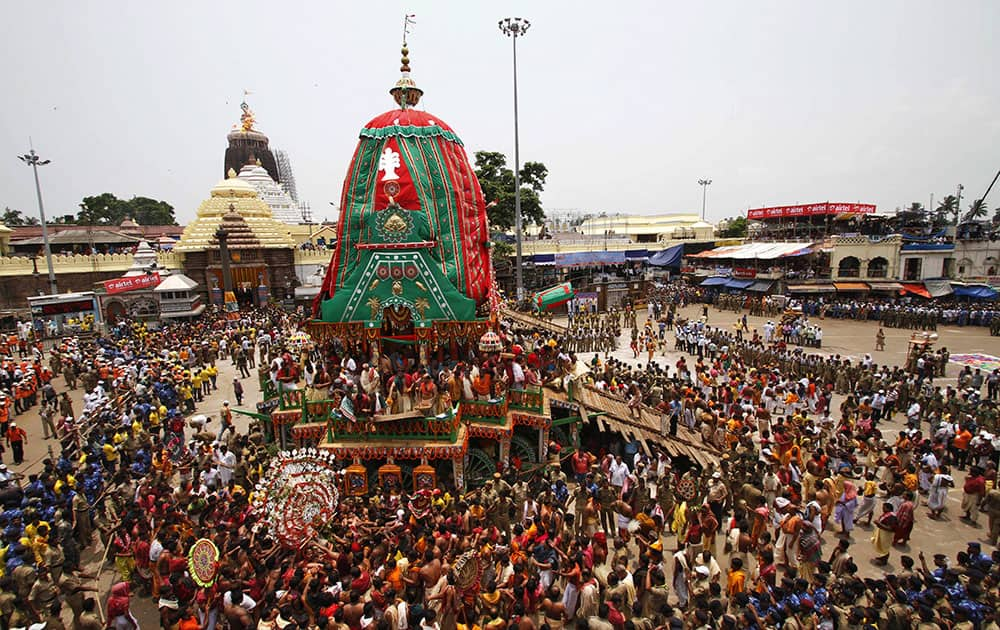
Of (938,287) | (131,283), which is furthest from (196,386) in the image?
(938,287)

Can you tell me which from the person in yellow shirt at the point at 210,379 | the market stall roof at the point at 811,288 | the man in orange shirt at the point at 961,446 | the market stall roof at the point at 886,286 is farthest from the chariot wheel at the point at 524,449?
the market stall roof at the point at 886,286

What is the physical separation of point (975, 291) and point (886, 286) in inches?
174

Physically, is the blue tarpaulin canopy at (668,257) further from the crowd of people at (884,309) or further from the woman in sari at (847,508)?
the woman in sari at (847,508)

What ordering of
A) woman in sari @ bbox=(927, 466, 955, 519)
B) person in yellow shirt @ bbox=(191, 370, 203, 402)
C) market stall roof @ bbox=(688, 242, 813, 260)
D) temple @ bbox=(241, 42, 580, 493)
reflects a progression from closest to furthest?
woman in sari @ bbox=(927, 466, 955, 519)
temple @ bbox=(241, 42, 580, 493)
person in yellow shirt @ bbox=(191, 370, 203, 402)
market stall roof @ bbox=(688, 242, 813, 260)

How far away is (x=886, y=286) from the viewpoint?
32.8 m

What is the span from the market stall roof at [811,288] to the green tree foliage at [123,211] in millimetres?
78569

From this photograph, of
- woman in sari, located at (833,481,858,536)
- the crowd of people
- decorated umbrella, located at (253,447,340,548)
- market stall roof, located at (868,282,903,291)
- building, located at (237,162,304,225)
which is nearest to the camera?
decorated umbrella, located at (253,447,340,548)

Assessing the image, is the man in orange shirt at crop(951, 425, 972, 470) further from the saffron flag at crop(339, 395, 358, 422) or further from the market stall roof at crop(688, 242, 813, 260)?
the market stall roof at crop(688, 242, 813, 260)

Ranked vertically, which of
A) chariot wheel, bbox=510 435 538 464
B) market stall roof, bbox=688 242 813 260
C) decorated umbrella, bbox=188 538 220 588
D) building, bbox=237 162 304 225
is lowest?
chariot wheel, bbox=510 435 538 464

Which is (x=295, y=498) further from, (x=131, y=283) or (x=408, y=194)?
(x=131, y=283)

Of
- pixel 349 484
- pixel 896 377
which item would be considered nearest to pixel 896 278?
pixel 896 377

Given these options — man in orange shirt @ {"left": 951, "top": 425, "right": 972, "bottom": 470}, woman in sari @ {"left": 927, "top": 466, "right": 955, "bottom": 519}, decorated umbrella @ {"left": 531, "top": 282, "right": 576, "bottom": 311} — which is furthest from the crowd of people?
woman in sari @ {"left": 927, "top": 466, "right": 955, "bottom": 519}

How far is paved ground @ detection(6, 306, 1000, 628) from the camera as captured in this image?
8.88 meters

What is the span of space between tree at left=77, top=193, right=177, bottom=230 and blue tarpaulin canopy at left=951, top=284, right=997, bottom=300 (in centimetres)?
8851
